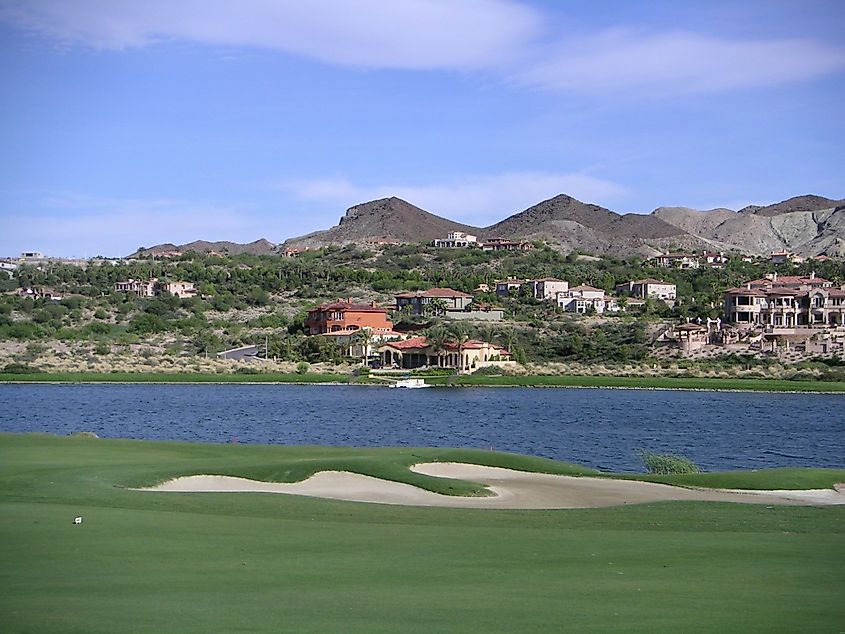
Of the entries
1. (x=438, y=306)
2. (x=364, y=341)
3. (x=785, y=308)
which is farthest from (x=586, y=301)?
(x=364, y=341)

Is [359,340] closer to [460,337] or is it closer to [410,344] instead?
[410,344]

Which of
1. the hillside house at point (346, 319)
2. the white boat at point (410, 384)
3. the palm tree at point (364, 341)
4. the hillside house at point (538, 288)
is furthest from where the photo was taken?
the hillside house at point (538, 288)

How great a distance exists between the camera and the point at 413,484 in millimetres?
25719

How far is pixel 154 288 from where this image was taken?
139 m

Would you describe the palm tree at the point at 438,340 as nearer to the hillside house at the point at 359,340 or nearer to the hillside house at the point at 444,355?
the hillside house at the point at 444,355

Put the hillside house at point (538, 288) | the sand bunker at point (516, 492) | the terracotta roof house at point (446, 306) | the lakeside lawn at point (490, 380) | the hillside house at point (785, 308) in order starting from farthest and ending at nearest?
the hillside house at point (538, 288) < the terracotta roof house at point (446, 306) < the hillside house at point (785, 308) < the lakeside lawn at point (490, 380) < the sand bunker at point (516, 492)

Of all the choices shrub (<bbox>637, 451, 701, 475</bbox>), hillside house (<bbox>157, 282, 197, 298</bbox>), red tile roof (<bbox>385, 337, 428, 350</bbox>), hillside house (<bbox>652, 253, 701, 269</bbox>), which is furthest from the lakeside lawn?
hillside house (<bbox>652, 253, 701, 269</bbox>)

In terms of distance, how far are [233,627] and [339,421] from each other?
4888 centimetres

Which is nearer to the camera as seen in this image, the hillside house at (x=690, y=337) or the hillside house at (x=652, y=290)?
the hillside house at (x=690, y=337)

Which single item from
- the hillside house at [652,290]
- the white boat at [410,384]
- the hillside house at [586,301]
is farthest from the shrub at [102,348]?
the hillside house at [652,290]

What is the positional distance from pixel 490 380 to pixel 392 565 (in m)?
80.1

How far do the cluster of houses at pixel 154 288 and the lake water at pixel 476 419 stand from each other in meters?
48.0

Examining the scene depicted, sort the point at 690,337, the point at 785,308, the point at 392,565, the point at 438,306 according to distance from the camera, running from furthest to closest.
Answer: the point at 438,306 < the point at 785,308 < the point at 690,337 < the point at 392,565

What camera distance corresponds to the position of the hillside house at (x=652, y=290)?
449 feet
